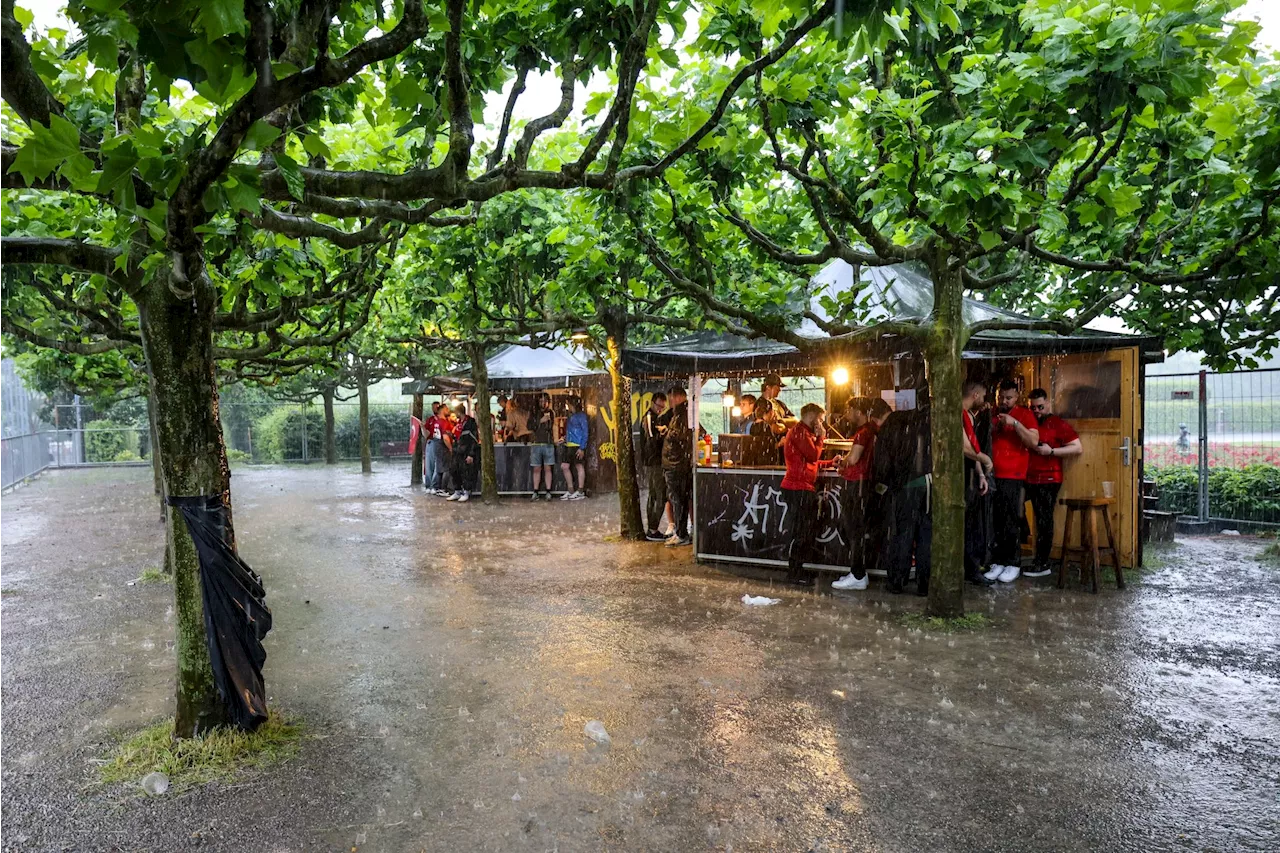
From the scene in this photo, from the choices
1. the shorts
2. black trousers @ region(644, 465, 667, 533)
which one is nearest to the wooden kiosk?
black trousers @ region(644, 465, 667, 533)

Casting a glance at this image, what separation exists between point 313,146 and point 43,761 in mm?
3758

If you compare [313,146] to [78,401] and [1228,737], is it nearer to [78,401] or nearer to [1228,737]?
[1228,737]

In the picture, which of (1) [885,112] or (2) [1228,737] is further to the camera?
(1) [885,112]

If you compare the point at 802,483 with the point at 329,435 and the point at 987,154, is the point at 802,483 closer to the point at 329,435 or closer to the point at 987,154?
the point at 987,154

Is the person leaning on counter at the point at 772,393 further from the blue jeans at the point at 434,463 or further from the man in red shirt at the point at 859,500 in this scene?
the blue jeans at the point at 434,463

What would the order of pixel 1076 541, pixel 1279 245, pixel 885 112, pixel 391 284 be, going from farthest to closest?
pixel 391 284
pixel 1076 541
pixel 1279 245
pixel 885 112

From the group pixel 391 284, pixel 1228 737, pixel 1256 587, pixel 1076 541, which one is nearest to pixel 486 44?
pixel 1228 737

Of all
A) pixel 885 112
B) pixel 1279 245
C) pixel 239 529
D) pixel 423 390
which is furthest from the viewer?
pixel 423 390

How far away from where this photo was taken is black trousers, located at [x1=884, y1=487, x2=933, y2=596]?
834 cm

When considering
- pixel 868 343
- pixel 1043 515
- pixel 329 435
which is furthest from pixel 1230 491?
pixel 329 435

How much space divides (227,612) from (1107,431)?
9.59 meters

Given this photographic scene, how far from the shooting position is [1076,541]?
9.97 m

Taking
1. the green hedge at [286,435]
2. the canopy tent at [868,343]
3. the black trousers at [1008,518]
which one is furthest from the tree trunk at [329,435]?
the black trousers at [1008,518]

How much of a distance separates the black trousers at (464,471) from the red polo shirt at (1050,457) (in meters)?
13.0
